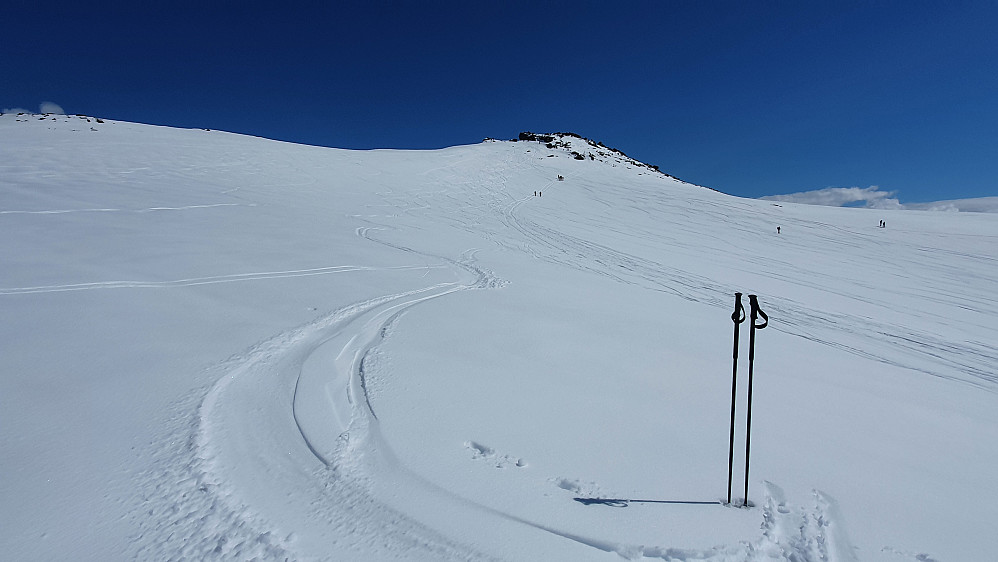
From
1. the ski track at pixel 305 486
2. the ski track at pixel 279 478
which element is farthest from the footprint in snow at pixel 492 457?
the ski track at pixel 279 478

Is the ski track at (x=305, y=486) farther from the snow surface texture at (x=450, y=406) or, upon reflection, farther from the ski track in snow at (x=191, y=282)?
the ski track in snow at (x=191, y=282)

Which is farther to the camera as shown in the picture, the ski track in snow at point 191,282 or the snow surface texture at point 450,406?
Answer: the ski track in snow at point 191,282

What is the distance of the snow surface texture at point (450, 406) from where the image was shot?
2.51 metres

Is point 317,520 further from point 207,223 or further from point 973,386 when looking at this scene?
point 207,223

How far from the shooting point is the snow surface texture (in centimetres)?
251

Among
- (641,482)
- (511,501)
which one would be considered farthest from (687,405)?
(511,501)

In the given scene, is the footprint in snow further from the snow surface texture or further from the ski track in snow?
the ski track in snow

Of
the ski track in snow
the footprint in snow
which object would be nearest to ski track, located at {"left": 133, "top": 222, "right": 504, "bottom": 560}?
the footprint in snow

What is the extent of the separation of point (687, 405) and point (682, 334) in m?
2.38

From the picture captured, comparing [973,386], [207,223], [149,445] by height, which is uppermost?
[207,223]

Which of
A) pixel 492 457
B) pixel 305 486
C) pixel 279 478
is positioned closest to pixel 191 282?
pixel 279 478

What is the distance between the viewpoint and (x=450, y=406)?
3.82 metres

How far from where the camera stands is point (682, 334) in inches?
249

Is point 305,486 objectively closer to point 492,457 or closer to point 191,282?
point 492,457
